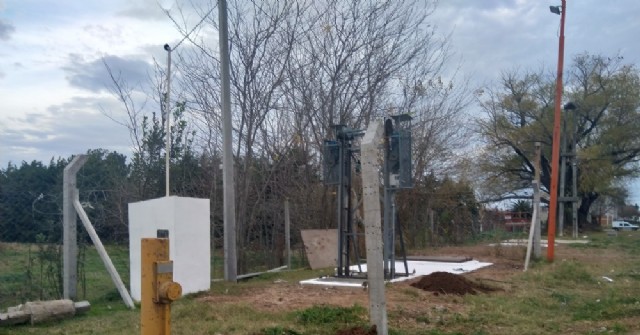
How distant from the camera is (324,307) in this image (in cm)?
969

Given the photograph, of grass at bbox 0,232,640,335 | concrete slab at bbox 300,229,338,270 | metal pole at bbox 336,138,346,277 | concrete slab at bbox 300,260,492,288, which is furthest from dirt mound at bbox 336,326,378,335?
concrete slab at bbox 300,229,338,270

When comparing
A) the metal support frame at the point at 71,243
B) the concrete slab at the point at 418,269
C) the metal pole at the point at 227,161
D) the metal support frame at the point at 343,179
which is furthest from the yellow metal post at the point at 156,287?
the metal support frame at the point at 343,179

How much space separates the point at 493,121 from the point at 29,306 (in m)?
41.2

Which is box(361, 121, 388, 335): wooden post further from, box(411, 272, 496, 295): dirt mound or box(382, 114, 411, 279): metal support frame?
box(382, 114, 411, 279): metal support frame

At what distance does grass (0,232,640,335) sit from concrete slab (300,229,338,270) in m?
2.16

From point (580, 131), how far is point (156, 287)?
45663 millimetres

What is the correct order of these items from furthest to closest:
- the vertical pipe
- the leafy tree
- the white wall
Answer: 1. the leafy tree
2. the vertical pipe
3. the white wall

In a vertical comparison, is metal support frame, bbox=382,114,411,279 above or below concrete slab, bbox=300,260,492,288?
above

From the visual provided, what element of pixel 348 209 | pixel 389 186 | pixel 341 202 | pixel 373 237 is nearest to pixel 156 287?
pixel 373 237

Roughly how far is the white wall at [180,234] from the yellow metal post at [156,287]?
553 cm

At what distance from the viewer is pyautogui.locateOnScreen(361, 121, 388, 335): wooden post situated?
722cm

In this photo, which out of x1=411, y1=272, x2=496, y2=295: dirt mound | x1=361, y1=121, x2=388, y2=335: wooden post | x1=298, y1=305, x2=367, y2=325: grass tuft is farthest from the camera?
x1=411, y1=272, x2=496, y2=295: dirt mound

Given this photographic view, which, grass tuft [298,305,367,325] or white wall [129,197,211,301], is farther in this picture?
white wall [129,197,211,301]

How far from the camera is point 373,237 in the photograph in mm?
7273
